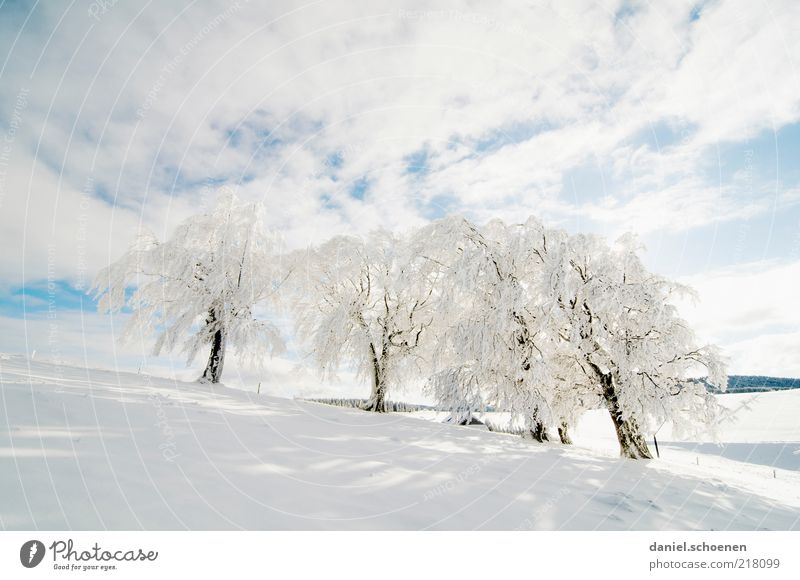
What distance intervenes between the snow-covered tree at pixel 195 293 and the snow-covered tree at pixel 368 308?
2611 millimetres

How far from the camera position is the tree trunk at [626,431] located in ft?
36.7

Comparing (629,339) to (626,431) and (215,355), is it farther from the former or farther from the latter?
(215,355)

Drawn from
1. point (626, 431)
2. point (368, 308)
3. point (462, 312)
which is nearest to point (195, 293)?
point (368, 308)

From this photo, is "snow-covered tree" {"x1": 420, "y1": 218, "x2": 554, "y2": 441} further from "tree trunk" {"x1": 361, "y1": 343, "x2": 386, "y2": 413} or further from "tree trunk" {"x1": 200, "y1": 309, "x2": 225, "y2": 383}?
"tree trunk" {"x1": 200, "y1": 309, "x2": 225, "y2": 383}

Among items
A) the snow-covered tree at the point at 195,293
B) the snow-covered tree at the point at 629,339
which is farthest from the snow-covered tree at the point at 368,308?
the snow-covered tree at the point at 629,339

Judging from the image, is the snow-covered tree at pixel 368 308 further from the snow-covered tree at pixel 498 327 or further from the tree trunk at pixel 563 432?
the tree trunk at pixel 563 432

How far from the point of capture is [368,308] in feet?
56.2

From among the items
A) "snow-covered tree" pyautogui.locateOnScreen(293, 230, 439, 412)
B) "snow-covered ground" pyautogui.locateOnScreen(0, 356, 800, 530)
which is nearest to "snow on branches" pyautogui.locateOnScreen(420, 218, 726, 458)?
"snow-covered ground" pyautogui.locateOnScreen(0, 356, 800, 530)

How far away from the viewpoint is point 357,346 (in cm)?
1623

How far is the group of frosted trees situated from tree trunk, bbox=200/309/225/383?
Answer: 0.05 meters

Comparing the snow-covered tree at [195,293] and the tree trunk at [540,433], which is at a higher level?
the snow-covered tree at [195,293]
